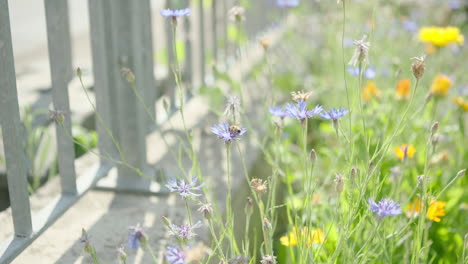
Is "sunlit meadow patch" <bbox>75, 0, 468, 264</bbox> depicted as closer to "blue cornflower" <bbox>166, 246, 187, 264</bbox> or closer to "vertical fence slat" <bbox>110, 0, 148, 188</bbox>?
"blue cornflower" <bbox>166, 246, 187, 264</bbox>

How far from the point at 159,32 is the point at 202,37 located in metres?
1.77

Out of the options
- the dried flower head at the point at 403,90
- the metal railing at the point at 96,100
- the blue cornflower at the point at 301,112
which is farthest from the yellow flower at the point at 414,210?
the metal railing at the point at 96,100

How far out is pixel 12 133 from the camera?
1.41 meters

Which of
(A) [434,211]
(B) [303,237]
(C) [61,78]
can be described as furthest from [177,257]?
(A) [434,211]

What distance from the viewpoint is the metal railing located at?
1417mm

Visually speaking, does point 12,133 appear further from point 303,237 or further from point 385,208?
point 385,208

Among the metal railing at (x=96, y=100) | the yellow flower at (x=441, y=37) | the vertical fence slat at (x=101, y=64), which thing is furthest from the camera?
the yellow flower at (x=441, y=37)

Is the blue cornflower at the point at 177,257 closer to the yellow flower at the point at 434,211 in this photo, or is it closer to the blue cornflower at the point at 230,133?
the blue cornflower at the point at 230,133

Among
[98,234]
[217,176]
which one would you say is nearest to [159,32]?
[217,176]

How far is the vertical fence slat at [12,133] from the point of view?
4.42 ft

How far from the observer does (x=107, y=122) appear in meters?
1.86

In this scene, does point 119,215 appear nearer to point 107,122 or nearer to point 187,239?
point 107,122

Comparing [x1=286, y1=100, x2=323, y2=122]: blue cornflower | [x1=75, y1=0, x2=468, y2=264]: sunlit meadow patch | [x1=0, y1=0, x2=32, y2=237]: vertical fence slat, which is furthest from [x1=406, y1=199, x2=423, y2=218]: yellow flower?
[x1=0, y1=0, x2=32, y2=237]: vertical fence slat

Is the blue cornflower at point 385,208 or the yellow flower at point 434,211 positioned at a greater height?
the blue cornflower at point 385,208
